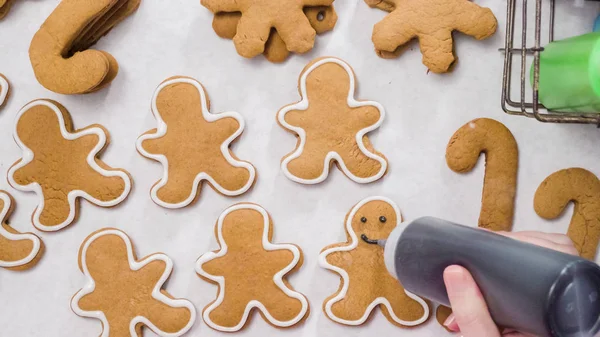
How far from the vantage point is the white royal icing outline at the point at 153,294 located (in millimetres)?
1112

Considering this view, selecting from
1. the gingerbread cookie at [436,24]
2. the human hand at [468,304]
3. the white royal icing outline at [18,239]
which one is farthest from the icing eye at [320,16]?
the white royal icing outline at [18,239]

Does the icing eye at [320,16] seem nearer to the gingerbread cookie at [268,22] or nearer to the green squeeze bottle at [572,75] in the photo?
the gingerbread cookie at [268,22]

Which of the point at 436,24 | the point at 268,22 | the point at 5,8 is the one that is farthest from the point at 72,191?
the point at 436,24

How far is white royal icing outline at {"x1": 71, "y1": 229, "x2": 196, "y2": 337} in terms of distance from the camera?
111 cm

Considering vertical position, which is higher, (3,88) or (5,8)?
(5,8)

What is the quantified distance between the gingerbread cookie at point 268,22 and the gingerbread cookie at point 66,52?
226mm

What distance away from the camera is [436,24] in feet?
3.45

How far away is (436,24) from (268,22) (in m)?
0.31

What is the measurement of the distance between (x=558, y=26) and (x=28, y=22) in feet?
3.37

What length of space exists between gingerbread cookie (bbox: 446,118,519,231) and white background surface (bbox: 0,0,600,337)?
31 millimetres

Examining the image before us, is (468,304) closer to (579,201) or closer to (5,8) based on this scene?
(579,201)

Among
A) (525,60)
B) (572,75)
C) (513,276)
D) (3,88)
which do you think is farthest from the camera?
(3,88)

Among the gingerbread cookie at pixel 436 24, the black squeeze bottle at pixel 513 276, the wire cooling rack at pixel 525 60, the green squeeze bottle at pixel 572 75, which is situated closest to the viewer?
the black squeeze bottle at pixel 513 276

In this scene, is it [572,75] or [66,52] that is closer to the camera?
[572,75]
